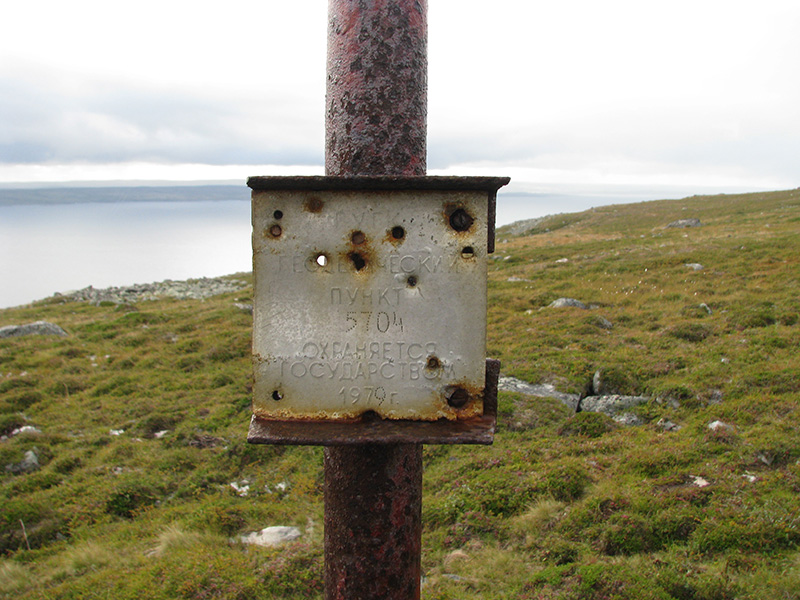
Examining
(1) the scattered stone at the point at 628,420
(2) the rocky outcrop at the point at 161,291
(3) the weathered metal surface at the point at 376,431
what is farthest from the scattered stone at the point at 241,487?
(2) the rocky outcrop at the point at 161,291

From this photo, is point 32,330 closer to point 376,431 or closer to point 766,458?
point 766,458

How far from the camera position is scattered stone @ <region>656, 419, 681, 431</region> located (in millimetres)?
7321

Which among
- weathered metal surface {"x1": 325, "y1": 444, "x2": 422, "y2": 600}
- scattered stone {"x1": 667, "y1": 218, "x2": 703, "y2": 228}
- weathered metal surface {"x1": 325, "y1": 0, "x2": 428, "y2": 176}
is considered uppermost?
scattered stone {"x1": 667, "y1": 218, "x2": 703, "y2": 228}

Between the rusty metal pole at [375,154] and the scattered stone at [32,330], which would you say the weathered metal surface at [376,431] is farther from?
the scattered stone at [32,330]

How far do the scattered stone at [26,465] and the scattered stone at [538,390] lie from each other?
694 cm

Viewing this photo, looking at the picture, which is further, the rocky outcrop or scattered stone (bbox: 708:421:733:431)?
the rocky outcrop

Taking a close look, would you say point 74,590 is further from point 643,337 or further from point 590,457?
point 643,337

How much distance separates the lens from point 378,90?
2.23m

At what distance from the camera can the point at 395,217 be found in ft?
6.29

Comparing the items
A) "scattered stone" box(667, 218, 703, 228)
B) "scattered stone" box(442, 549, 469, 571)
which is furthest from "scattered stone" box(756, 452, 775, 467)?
"scattered stone" box(667, 218, 703, 228)

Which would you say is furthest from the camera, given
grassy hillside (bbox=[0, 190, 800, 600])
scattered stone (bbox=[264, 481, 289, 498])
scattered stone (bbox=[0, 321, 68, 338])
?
scattered stone (bbox=[0, 321, 68, 338])

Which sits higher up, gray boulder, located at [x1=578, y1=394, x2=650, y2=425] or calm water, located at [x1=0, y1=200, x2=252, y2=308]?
gray boulder, located at [x1=578, y1=394, x2=650, y2=425]

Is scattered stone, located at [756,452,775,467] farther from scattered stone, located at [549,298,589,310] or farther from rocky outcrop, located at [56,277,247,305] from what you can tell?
rocky outcrop, located at [56,277,247,305]

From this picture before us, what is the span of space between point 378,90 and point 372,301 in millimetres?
866
